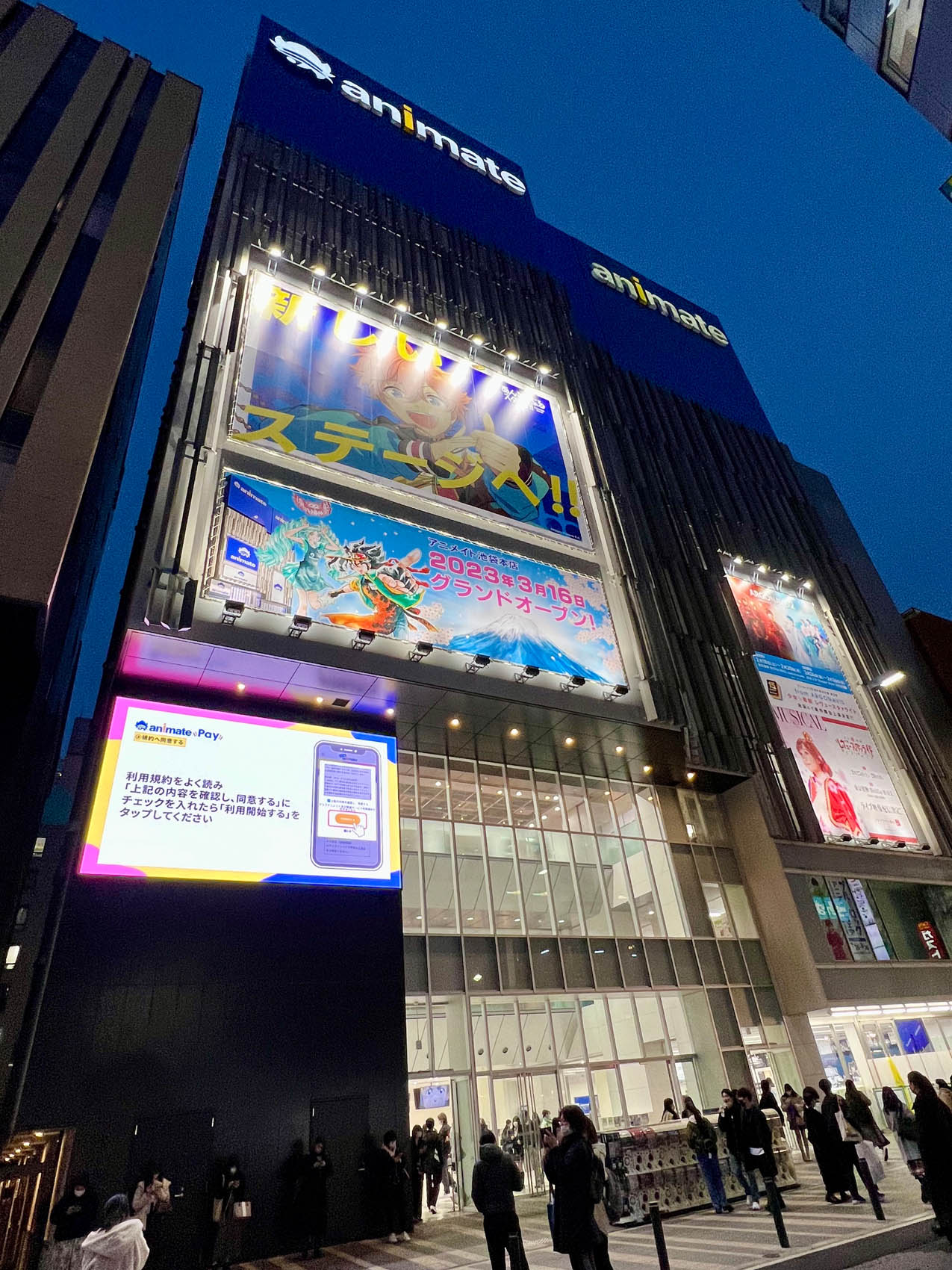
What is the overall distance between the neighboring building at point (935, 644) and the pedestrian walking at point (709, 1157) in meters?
22.0

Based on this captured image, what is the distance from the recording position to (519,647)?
15422 mm

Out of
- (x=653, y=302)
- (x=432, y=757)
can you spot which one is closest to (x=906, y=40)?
(x=432, y=757)

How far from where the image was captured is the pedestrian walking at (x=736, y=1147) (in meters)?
9.31

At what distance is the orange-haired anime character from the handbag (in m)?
13.9

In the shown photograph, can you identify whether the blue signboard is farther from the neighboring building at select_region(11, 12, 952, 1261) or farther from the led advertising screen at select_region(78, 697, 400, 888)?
the led advertising screen at select_region(78, 697, 400, 888)

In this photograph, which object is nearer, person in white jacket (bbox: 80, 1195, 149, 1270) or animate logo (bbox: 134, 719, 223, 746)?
person in white jacket (bbox: 80, 1195, 149, 1270)

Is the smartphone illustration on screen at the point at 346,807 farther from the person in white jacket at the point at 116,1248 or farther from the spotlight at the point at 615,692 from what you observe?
the person in white jacket at the point at 116,1248

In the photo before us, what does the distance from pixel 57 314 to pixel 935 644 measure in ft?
102

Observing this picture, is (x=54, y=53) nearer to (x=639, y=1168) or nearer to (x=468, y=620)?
(x=468, y=620)

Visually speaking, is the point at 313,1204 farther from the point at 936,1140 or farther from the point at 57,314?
the point at 57,314

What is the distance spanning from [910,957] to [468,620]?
52.5 feet

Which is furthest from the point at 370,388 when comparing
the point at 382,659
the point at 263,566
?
the point at 382,659

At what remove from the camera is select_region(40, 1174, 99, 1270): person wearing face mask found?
7266 millimetres

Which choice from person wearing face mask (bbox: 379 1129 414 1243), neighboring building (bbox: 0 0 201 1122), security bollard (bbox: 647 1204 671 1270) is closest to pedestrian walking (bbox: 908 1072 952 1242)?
security bollard (bbox: 647 1204 671 1270)
